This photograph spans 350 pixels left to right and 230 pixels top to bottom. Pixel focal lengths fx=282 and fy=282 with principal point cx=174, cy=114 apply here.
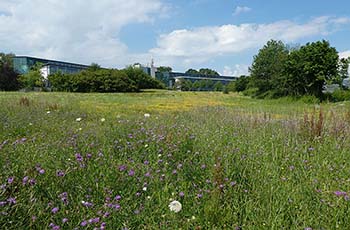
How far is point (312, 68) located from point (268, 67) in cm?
942

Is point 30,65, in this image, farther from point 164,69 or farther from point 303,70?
point 303,70

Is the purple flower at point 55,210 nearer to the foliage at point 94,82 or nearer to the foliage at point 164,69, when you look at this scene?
the foliage at point 94,82

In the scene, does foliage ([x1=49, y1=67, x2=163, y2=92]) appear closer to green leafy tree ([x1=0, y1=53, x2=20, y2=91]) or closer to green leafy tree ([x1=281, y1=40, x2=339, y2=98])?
green leafy tree ([x1=0, y1=53, x2=20, y2=91])

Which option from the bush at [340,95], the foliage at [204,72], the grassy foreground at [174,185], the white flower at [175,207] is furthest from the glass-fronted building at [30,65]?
the white flower at [175,207]

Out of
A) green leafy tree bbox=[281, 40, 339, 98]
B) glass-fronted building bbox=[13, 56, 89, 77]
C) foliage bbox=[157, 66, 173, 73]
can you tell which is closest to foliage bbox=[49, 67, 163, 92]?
green leafy tree bbox=[281, 40, 339, 98]

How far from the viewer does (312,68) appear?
28812 millimetres

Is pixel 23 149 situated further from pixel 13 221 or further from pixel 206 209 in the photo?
pixel 206 209

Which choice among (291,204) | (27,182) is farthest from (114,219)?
(291,204)

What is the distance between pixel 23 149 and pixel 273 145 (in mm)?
3523

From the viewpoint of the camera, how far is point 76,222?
6.94ft

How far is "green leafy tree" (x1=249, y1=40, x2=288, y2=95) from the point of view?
36103 mm

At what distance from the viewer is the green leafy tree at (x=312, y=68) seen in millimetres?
28812

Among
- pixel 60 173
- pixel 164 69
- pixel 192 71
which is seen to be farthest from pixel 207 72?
pixel 60 173

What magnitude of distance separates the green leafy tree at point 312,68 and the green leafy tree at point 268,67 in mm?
3278
